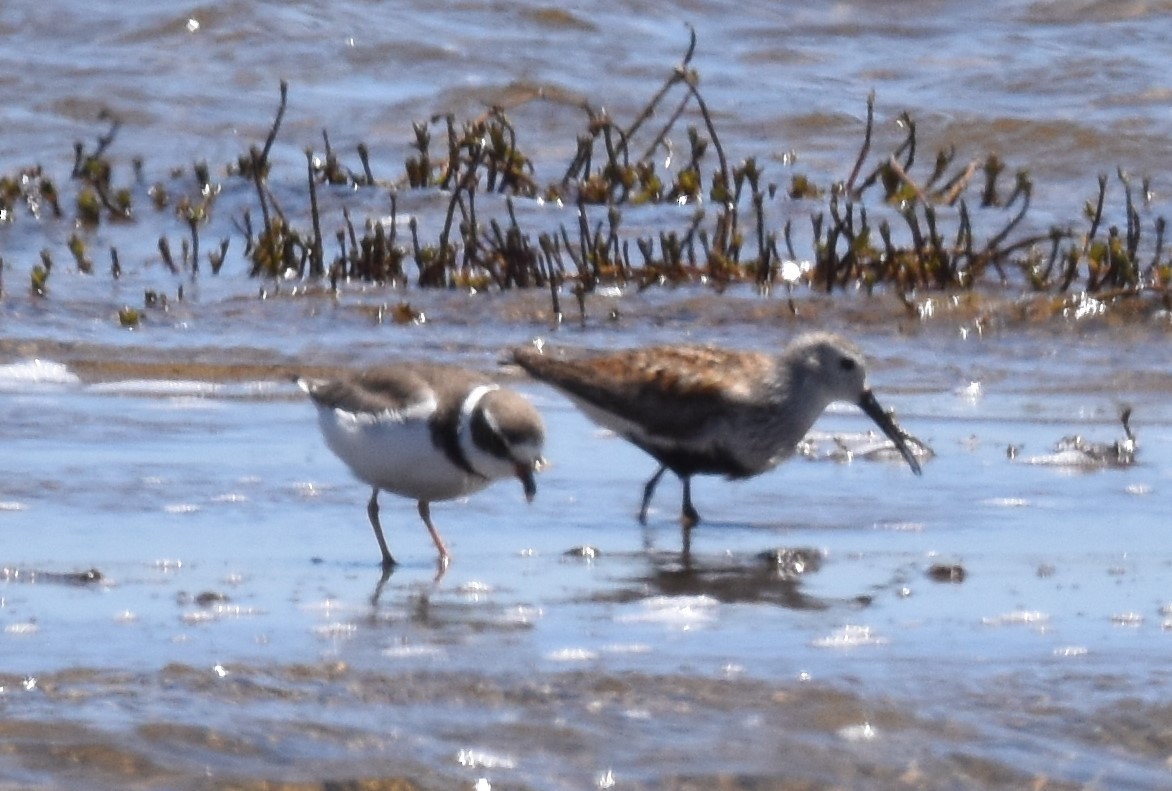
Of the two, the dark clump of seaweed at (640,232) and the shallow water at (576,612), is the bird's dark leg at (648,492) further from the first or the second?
the dark clump of seaweed at (640,232)

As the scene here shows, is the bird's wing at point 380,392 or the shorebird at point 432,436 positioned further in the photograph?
the bird's wing at point 380,392

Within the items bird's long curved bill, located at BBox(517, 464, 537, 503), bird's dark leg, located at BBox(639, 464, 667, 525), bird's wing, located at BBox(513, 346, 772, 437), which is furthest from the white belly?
bird's wing, located at BBox(513, 346, 772, 437)

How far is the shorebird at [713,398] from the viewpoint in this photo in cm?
702

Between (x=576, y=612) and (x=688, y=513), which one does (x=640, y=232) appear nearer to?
(x=688, y=513)

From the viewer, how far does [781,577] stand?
582 centimetres

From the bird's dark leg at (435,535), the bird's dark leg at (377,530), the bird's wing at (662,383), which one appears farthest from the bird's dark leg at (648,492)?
the bird's dark leg at (377,530)

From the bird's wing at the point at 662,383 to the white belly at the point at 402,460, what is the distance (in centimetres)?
105

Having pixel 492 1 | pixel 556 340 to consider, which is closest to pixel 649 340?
pixel 556 340

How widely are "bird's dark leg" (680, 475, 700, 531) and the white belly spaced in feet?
2.66

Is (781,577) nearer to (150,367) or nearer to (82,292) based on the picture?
(150,367)

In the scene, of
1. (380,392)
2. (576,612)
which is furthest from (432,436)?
(576,612)

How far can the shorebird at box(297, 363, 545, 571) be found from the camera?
6.03 meters

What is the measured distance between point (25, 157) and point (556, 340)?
6.03 metres

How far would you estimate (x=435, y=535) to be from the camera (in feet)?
20.1
